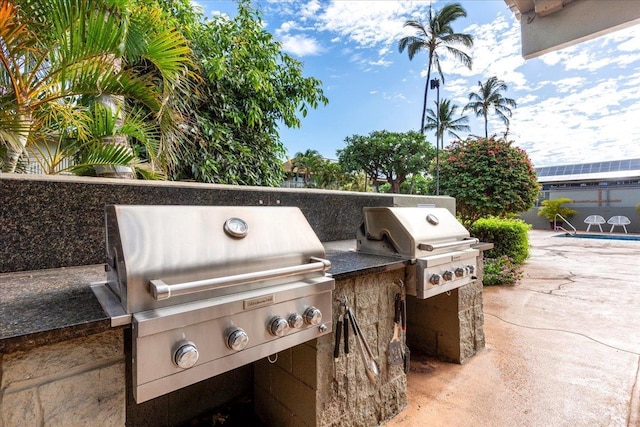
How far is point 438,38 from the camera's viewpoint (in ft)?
53.6

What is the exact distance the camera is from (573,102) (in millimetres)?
14758

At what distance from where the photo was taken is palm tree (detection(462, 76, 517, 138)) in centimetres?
2355

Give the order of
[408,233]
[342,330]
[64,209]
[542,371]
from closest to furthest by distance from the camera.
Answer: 1. [64,209]
2. [342,330]
3. [408,233]
4. [542,371]

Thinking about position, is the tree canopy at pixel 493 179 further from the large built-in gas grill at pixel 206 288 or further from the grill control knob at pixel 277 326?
the grill control knob at pixel 277 326

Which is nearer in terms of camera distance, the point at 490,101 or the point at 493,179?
the point at 493,179

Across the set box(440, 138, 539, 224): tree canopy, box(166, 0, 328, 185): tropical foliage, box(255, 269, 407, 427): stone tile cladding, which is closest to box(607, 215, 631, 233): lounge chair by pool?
box(440, 138, 539, 224): tree canopy

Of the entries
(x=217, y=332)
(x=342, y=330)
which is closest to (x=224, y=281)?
(x=217, y=332)

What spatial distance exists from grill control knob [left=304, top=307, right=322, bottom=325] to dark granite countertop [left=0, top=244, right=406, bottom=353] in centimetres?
21

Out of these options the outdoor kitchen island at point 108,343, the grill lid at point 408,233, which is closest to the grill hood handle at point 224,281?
the outdoor kitchen island at point 108,343

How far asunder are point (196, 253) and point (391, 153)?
49.2 ft

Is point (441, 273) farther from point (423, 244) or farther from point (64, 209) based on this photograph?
point (64, 209)

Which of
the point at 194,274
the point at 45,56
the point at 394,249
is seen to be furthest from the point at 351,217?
the point at 45,56

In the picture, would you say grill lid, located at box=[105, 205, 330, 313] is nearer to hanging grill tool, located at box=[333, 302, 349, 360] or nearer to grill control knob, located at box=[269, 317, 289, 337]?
grill control knob, located at box=[269, 317, 289, 337]

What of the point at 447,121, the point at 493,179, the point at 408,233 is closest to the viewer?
the point at 408,233
